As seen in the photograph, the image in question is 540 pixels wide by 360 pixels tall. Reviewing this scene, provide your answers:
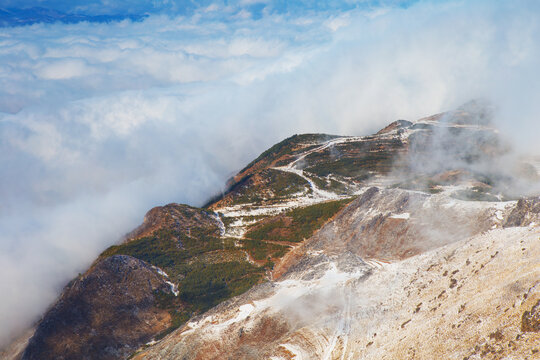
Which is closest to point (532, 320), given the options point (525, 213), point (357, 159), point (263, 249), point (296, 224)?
point (525, 213)

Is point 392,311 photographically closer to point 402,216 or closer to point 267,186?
point 402,216

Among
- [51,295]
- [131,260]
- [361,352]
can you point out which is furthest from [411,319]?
Answer: [51,295]

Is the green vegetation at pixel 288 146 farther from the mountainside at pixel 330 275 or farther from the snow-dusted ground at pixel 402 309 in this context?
the snow-dusted ground at pixel 402 309

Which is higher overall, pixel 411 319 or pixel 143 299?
pixel 411 319

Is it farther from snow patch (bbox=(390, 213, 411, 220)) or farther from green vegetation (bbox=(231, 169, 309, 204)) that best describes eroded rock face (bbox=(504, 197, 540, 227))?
green vegetation (bbox=(231, 169, 309, 204))

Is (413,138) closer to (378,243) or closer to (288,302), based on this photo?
(378,243)

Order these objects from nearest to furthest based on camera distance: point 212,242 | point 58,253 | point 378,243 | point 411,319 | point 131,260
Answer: point 411,319, point 378,243, point 131,260, point 212,242, point 58,253

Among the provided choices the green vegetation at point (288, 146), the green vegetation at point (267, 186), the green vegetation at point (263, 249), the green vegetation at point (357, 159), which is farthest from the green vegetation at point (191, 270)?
the green vegetation at point (288, 146)
